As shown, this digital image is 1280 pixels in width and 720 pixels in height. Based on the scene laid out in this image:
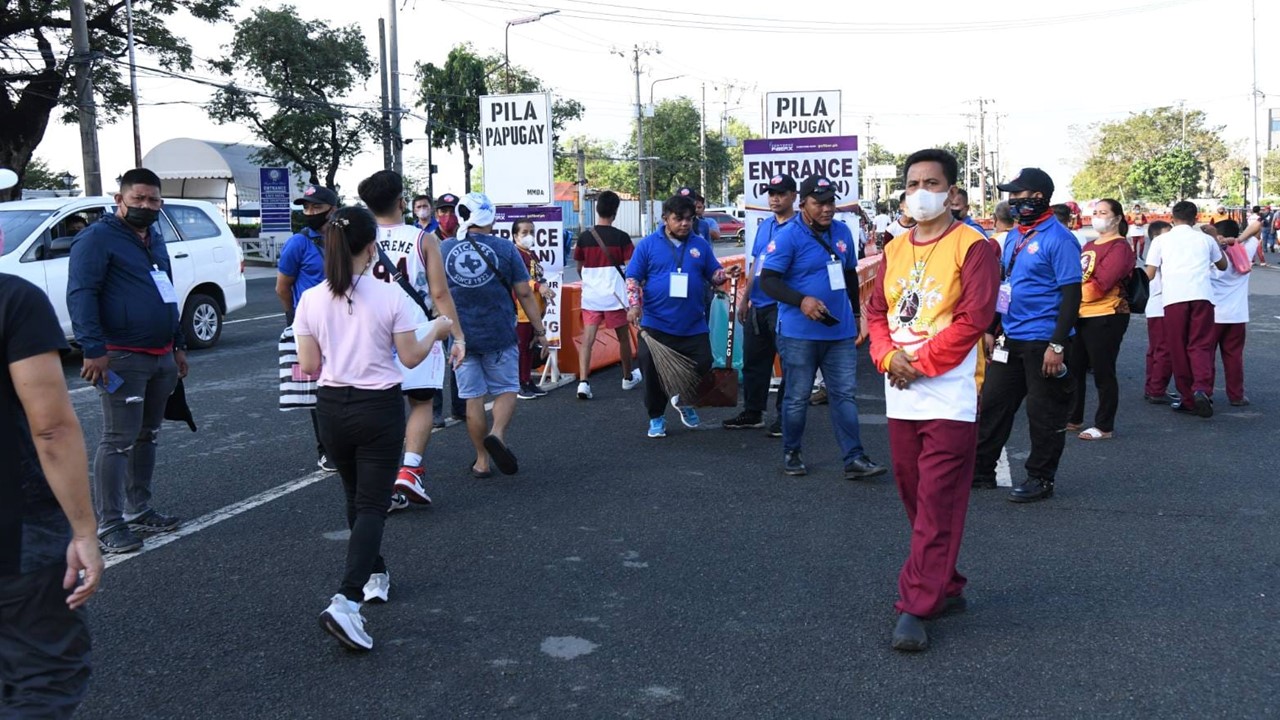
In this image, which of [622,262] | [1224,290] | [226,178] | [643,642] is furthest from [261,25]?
[643,642]

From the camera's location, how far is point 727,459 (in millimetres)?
7742

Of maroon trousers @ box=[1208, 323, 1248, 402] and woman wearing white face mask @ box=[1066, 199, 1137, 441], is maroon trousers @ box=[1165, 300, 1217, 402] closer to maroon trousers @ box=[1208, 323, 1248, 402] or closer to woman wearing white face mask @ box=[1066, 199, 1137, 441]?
maroon trousers @ box=[1208, 323, 1248, 402]

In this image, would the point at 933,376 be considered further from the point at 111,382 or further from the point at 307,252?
the point at 307,252

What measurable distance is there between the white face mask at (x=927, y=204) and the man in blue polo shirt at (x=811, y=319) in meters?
2.61

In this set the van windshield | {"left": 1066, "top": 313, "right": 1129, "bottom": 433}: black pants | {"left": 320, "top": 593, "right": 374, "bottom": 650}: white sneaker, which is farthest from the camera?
the van windshield

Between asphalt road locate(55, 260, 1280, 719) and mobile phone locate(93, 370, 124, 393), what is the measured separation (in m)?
0.85

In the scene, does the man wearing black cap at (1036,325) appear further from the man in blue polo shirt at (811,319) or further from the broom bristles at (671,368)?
the broom bristles at (671,368)

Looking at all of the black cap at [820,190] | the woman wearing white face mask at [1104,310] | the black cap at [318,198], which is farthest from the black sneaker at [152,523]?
the woman wearing white face mask at [1104,310]

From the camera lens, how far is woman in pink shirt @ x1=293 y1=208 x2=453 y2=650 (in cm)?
434

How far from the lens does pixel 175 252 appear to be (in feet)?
45.2

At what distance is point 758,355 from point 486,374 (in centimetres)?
257

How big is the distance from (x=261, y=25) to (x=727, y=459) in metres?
37.3

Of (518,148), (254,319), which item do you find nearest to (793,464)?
(518,148)

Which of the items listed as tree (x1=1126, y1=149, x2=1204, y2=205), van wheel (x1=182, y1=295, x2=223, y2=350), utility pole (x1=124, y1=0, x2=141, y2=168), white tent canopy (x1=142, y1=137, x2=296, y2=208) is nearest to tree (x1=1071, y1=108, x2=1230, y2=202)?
tree (x1=1126, y1=149, x2=1204, y2=205)
